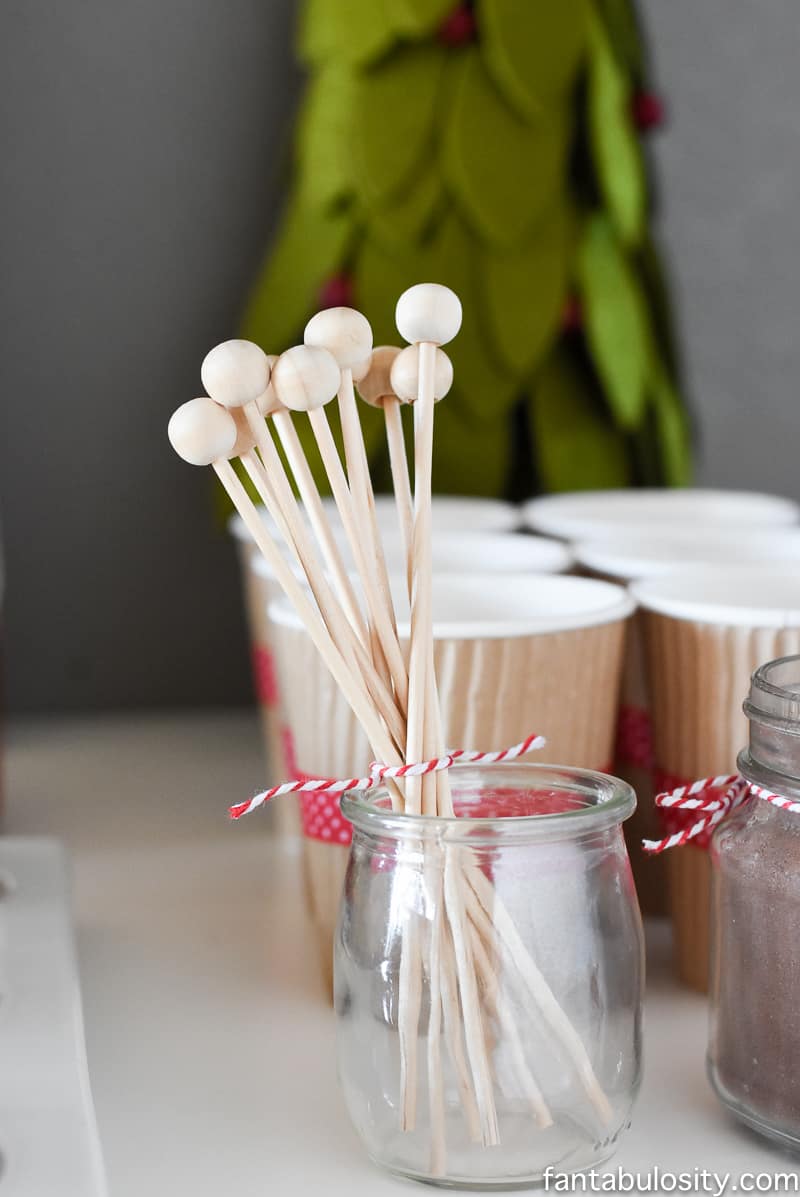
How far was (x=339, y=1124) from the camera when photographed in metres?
0.39

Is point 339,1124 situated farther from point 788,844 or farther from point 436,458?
point 436,458

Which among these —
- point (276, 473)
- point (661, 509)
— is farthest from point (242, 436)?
point (661, 509)

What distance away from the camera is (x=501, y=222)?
2.36 feet

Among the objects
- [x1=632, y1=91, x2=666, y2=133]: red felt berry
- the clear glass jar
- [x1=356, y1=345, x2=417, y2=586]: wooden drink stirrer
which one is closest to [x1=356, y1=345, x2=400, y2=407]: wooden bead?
[x1=356, y1=345, x2=417, y2=586]: wooden drink stirrer

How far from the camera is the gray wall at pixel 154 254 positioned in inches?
31.9

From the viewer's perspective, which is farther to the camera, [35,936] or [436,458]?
[436,458]

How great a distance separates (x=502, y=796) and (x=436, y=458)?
382 mm

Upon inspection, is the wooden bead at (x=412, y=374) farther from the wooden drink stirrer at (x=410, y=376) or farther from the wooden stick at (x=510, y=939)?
the wooden stick at (x=510, y=939)

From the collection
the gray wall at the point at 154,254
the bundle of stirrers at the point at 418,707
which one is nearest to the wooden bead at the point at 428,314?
the bundle of stirrers at the point at 418,707

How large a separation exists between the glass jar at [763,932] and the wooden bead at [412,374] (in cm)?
11

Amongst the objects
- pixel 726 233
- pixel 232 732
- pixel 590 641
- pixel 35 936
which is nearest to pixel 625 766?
pixel 590 641

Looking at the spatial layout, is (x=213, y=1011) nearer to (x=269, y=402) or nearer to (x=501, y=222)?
(x=269, y=402)

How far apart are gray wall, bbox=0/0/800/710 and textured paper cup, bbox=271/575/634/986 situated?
0.39 m

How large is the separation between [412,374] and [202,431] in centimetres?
6
